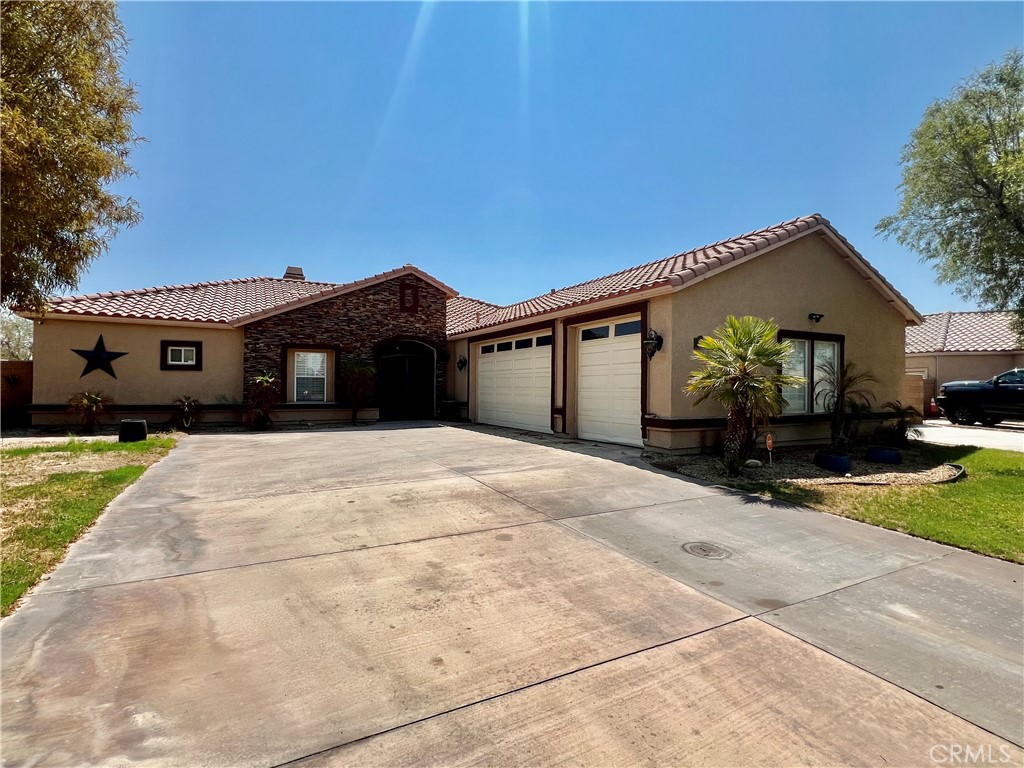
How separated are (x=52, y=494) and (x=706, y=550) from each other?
764 cm

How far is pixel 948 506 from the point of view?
6078 mm

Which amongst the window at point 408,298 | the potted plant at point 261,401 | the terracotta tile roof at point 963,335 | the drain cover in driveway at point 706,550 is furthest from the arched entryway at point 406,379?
the terracotta tile roof at point 963,335

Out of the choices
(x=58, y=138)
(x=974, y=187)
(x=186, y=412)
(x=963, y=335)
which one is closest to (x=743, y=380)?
(x=58, y=138)

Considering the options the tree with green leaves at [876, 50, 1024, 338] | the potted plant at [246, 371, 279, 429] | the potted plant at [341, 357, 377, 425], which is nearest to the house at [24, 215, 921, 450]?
the potted plant at [341, 357, 377, 425]

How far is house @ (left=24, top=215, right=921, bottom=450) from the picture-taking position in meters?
9.67

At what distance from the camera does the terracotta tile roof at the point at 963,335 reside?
22.1 metres

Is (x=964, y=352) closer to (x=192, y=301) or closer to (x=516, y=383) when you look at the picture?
(x=516, y=383)

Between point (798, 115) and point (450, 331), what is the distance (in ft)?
41.4

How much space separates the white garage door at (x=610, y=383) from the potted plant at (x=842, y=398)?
4.34 m

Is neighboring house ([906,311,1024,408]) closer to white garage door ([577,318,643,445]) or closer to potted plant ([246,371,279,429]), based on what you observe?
white garage door ([577,318,643,445])

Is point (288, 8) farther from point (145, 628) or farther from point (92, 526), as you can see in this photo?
point (145, 628)

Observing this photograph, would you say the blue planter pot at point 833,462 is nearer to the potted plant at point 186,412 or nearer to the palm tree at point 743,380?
the palm tree at point 743,380

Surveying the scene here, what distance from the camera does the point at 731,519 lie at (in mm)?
5508

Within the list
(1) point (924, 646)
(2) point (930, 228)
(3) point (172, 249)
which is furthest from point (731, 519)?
(3) point (172, 249)
